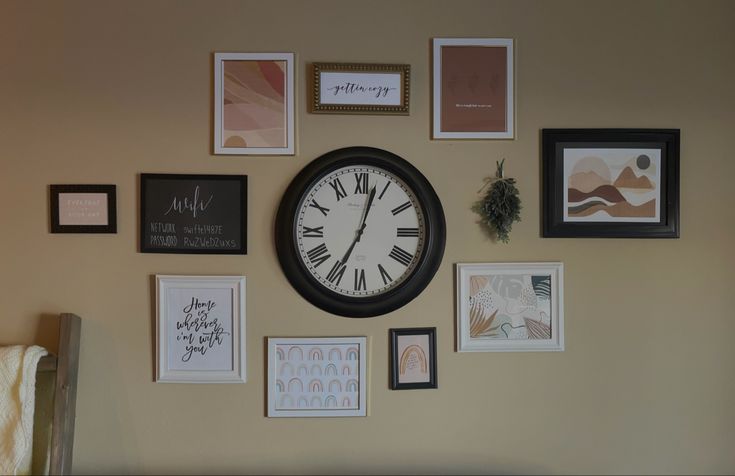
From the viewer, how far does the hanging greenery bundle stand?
4.77 feet

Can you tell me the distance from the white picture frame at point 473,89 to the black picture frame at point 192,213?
61 centimetres

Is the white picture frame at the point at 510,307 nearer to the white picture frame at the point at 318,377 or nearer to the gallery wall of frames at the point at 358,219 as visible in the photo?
the gallery wall of frames at the point at 358,219

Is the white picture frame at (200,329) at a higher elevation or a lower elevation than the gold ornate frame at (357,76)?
lower

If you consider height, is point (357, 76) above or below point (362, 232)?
above

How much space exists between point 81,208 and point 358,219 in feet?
2.59

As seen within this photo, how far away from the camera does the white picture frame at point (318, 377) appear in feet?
4.86

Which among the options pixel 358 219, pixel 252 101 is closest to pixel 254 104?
pixel 252 101

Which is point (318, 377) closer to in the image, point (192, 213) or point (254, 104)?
point (192, 213)

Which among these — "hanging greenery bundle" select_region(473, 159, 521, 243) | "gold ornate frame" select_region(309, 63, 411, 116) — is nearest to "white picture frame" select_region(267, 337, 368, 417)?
"hanging greenery bundle" select_region(473, 159, 521, 243)

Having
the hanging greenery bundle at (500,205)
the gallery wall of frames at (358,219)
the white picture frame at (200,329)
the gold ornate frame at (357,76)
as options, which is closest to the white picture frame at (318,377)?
the gallery wall of frames at (358,219)

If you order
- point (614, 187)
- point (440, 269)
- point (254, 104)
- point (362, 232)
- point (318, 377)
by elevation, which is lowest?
point (318, 377)

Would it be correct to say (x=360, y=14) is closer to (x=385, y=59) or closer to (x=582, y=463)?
(x=385, y=59)

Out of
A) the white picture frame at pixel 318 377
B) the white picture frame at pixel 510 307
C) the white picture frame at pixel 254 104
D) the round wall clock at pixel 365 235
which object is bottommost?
the white picture frame at pixel 318 377

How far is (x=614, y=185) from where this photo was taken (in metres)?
1.49
